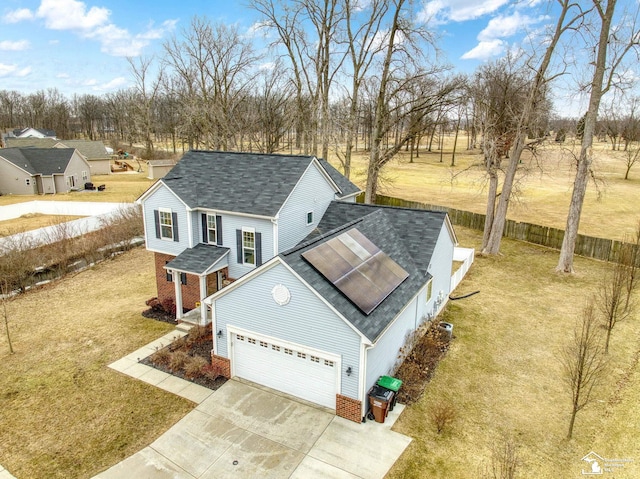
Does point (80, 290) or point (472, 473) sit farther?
point (80, 290)

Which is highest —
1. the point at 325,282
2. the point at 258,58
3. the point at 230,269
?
the point at 258,58

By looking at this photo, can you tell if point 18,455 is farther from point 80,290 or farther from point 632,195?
point 632,195

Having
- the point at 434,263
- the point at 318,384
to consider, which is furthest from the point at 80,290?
the point at 434,263

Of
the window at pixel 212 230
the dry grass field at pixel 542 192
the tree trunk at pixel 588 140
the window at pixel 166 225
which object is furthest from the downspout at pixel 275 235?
the tree trunk at pixel 588 140

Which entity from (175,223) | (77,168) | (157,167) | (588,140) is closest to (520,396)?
(175,223)

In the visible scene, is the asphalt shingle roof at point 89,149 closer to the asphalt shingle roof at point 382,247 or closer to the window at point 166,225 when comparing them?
the window at point 166,225

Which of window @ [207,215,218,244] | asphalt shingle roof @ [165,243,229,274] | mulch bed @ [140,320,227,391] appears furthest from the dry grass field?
mulch bed @ [140,320,227,391]

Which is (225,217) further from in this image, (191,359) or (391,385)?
(391,385)
